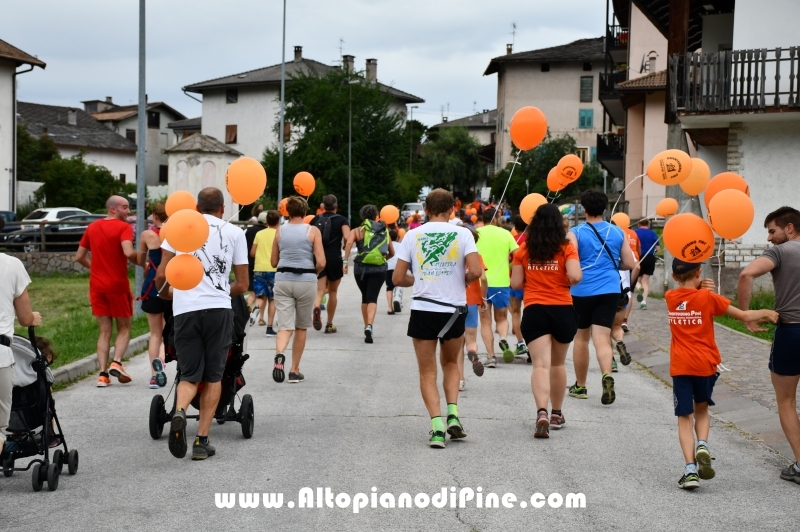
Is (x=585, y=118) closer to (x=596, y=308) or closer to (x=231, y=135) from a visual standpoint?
(x=231, y=135)

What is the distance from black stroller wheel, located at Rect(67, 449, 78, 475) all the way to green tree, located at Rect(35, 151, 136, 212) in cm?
4817

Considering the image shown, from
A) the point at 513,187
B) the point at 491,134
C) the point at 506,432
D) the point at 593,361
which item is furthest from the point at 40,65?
the point at 491,134

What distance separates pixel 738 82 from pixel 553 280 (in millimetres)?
15334

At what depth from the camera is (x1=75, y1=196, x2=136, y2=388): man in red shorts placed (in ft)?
32.9

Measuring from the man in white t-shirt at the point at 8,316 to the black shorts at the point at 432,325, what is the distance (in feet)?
9.37

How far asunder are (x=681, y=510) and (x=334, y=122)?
47372 mm

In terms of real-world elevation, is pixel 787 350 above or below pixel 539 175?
below

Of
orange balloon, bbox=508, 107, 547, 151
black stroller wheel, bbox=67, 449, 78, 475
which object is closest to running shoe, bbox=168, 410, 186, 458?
black stroller wheel, bbox=67, 449, 78, 475

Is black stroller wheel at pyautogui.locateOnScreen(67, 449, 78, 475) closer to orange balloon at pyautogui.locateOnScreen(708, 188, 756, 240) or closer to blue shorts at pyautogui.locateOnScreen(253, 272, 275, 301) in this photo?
orange balloon at pyautogui.locateOnScreen(708, 188, 756, 240)

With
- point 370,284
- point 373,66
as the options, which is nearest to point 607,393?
point 370,284

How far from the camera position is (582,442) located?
7785 millimetres

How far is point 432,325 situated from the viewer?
7.59 meters

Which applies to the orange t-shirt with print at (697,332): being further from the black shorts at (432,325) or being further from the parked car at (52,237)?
the parked car at (52,237)

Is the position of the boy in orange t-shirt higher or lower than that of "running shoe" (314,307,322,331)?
higher
